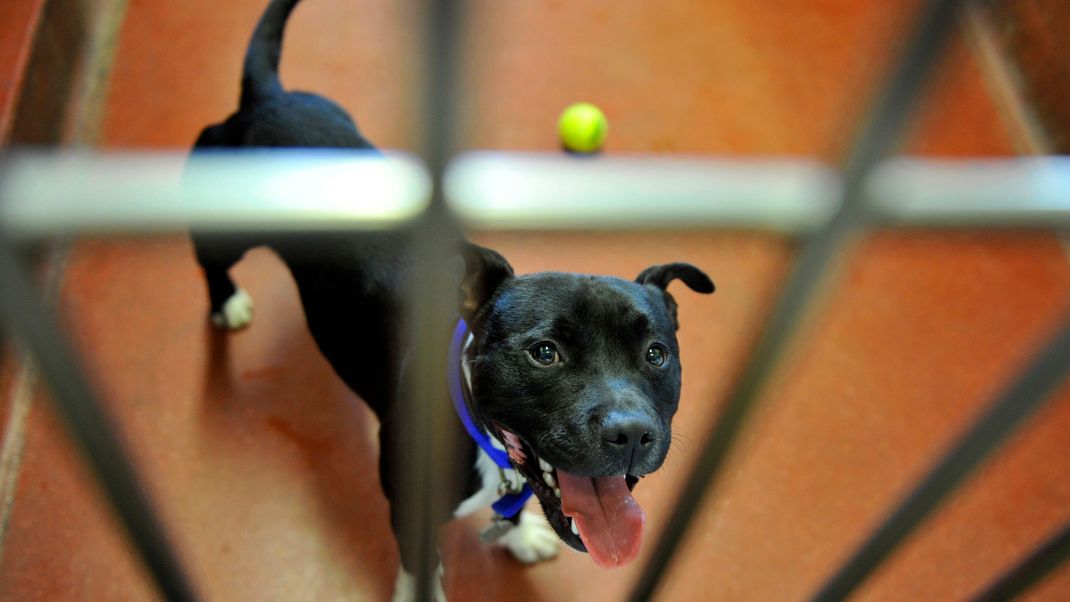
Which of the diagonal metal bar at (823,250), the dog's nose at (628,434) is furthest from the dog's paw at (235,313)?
the diagonal metal bar at (823,250)

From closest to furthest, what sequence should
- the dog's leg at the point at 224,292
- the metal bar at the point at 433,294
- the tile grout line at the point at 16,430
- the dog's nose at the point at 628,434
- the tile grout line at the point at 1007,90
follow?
the metal bar at the point at 433,294
the dog's nose at the point at 628,434
the tile grout line at the point at 16,430
the dog's leg at the point at 224,292
the tile grout line at the point at 1007,90

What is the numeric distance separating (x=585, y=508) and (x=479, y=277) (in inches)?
19.9

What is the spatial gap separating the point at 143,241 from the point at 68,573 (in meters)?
2.08

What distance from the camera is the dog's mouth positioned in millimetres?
1710

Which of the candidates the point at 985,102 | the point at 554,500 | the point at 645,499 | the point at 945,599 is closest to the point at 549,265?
the point at 645,499

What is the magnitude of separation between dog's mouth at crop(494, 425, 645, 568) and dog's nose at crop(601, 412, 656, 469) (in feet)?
0.51

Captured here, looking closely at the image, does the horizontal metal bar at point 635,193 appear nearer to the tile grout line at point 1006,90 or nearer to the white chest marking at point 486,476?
the white chest marking at point 486,476

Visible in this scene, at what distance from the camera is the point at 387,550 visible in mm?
2367

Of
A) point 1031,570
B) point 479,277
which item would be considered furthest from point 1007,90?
point 1031,570

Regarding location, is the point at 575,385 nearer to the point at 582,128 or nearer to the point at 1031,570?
the point at 1031,570

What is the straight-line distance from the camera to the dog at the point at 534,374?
5.32ft

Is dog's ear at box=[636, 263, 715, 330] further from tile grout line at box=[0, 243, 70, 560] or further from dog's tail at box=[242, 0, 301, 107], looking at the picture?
tile grout line at box=[0, 243, 70, 560]

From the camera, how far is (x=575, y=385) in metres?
1.67

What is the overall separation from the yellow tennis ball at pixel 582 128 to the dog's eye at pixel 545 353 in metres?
1.60
